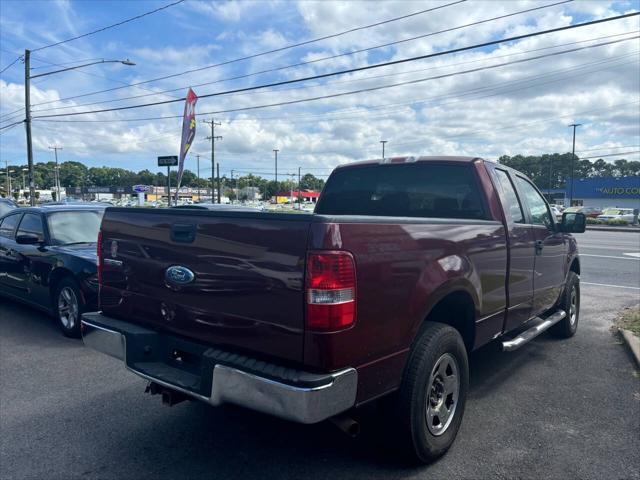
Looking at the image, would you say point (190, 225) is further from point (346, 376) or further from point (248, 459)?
→ point (248, 459)

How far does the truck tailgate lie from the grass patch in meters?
5.35

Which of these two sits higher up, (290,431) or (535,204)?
(535,204)

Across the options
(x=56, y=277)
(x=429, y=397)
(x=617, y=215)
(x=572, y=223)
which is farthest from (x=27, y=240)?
(x=617, y=215)

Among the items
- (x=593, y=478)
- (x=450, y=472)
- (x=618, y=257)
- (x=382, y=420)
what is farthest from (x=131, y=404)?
(x=618, y=257)

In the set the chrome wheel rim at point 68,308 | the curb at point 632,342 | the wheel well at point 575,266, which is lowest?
the curb at point 632,342

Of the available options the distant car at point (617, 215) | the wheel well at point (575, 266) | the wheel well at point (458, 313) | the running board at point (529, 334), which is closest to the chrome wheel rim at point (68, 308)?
the wheel well at point (458, 313)

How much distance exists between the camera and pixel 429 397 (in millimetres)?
3254

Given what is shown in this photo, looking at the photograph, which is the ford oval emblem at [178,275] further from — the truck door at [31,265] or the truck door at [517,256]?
the truck door at [31,265]

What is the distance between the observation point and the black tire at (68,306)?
6.13 meters

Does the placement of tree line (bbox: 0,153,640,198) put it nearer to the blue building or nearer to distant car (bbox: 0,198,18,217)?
the blue building

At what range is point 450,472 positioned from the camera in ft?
10.5

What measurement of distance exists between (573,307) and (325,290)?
5.01 meters

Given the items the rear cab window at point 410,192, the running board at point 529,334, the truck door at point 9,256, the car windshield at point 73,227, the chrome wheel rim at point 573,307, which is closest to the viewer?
the running board at point 529,334

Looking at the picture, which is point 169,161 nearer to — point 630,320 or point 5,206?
point 5,206
